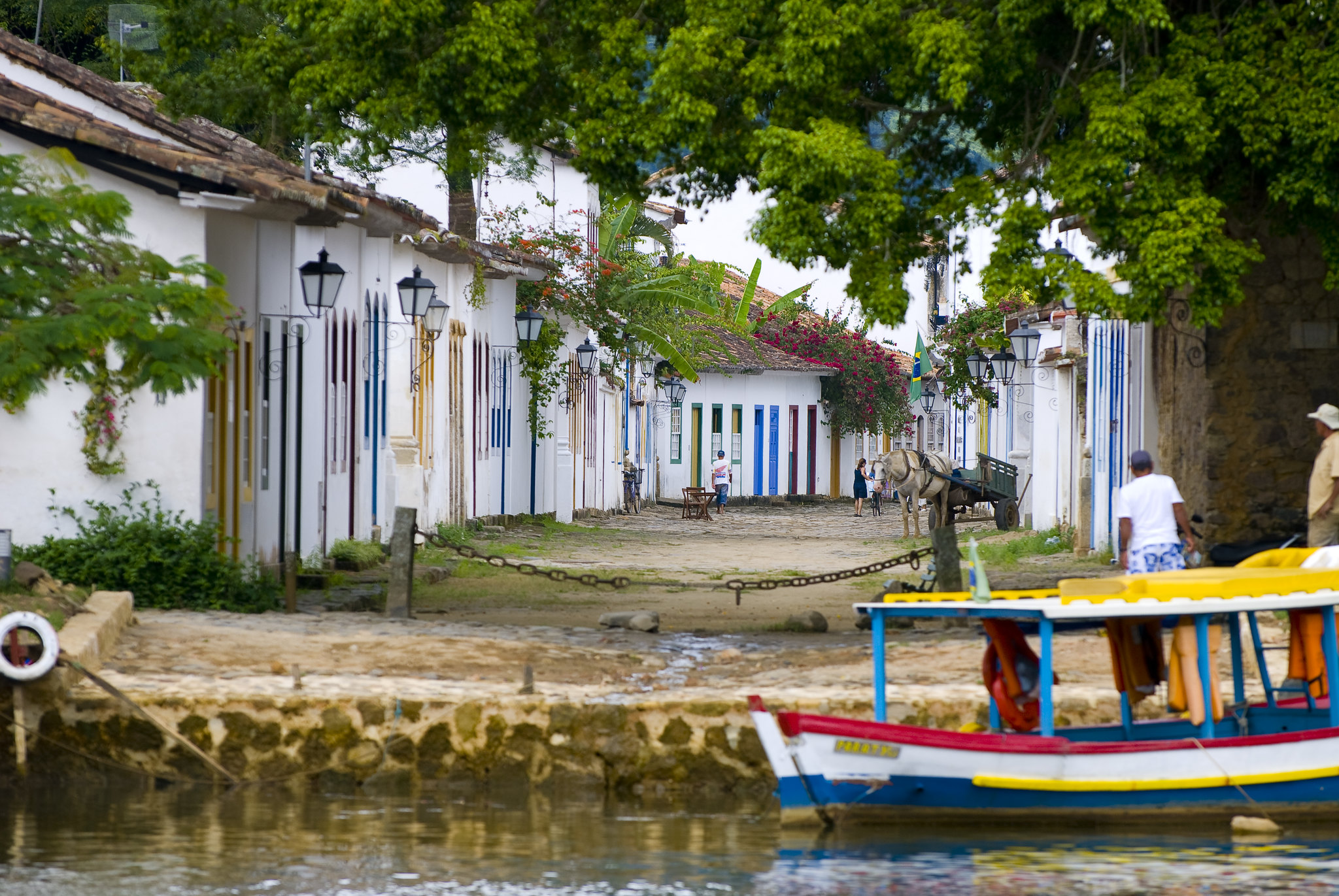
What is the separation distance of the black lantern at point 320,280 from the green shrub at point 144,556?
2.27 metres

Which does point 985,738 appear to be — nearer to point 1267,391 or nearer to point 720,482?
point 1267,391

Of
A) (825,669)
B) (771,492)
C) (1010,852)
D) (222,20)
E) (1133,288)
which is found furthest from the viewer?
(771,492)

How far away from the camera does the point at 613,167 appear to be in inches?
534

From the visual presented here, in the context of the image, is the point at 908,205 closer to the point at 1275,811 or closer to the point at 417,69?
the point at 417,69

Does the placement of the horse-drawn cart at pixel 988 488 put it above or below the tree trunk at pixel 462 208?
below

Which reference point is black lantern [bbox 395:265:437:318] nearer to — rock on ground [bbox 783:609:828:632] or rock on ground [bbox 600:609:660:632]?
rock on ground [bbox 600:609:660:632]

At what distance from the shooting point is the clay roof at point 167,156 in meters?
13.7

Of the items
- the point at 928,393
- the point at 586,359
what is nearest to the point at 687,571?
the point at 586,359

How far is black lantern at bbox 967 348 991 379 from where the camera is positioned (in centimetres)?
2986

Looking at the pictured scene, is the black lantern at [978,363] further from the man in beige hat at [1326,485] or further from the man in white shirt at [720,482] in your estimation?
the man in beige hat at [1326,485]

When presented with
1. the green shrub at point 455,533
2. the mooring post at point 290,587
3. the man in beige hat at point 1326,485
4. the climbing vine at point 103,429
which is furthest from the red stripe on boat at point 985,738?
the green shrub at point 455,533

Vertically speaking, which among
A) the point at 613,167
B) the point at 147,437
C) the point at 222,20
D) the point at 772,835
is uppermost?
the point at 222,20

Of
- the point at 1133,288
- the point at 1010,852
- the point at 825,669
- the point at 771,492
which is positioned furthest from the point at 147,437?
the point at 771,492

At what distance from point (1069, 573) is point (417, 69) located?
8555 mm
